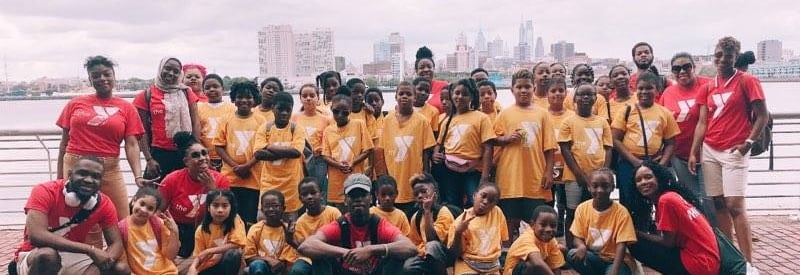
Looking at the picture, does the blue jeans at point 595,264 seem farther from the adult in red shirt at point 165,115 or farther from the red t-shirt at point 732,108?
the adult in red shirt at point 165,115

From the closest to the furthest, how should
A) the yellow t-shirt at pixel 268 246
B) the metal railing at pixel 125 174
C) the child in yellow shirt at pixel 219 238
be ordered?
the child in yellow shirt at pixel 219 238, the yellow t-shirt at pixel 268 246, the metal railing at pixel 125 174

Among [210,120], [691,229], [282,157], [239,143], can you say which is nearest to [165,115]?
[210,120]

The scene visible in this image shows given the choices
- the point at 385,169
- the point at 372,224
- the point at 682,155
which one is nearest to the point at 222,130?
the point at 385,169

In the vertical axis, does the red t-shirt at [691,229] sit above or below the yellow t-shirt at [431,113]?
below

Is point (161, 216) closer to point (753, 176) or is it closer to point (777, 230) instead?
point (777, 230)

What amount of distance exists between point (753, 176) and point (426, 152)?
30.3 ft

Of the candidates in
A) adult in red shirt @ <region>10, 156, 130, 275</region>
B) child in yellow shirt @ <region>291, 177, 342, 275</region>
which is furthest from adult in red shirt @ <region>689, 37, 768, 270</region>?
adult in red shirt @ <region>10, 156, 130, 275</region>

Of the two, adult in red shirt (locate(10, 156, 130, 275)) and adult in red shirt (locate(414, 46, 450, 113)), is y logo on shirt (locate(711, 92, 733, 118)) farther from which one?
adult in red shirt (locate(10, 156, 130, 275))

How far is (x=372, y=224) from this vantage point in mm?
4324

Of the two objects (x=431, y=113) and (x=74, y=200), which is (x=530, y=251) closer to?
(x=431, y=113)

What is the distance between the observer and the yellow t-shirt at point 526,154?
16.1ft

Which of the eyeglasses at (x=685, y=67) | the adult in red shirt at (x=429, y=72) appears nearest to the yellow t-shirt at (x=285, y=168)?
the adult in red shirt at (x=429, y=72)

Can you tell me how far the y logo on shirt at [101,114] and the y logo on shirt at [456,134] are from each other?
262cm

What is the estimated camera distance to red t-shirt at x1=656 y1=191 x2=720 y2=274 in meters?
4.12
